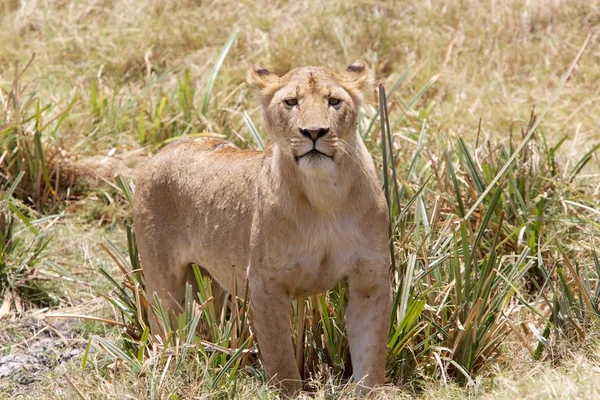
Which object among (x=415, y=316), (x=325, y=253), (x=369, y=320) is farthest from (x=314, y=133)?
(x=415, y=316)

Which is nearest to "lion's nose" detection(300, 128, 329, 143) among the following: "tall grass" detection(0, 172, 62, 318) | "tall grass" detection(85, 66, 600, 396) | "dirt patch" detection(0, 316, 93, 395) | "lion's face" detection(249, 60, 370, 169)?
"lion's face" detection(249, 60, 370, 169)

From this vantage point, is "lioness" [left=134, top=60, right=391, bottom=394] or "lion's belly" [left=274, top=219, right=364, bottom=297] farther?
"lion's belly" [left=274, top=219, right=364, bottom=297]

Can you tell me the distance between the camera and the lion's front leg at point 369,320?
427 centimetres

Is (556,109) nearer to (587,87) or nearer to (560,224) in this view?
(587,87)

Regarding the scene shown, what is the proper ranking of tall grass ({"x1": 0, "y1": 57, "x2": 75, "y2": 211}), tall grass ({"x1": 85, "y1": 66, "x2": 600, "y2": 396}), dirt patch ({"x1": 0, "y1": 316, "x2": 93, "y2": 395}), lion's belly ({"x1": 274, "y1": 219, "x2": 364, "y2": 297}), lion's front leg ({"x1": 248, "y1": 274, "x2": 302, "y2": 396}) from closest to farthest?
lion's belly ({"x1": 274, "y1": 219, "x2": 364, "y2": 297}) < lion's front leg ({"x1": 248, "y1": 274, "x2": 302, "y2": 396}) < tall grass ({"x1": 85, "y1": 66, "x2": 600, "y2": 396}) < dirt patch ({"x1": 0, "y1": 316, "x2": 93, "y2": 395}) < tall grass ({"x1": 0, "y1": 57, "x2": 75, "y2": 211})

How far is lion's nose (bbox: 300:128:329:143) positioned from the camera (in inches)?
154

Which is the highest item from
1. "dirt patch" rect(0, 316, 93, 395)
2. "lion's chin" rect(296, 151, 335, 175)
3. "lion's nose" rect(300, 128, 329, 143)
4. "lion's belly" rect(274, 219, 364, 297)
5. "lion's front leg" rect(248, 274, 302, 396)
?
"lion's nose" rect(300, 128, 329, 143)

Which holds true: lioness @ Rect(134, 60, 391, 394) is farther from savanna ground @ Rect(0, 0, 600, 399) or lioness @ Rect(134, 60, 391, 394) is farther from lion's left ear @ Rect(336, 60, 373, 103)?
savanna ground @ Rect(0, 0, 600, 399)

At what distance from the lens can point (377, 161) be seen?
20.3ft

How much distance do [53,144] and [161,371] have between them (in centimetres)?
327

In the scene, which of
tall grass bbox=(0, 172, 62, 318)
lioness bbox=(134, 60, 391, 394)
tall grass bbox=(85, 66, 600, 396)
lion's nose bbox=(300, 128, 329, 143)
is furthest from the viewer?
tall grass bbox=(0, 172, 62, 318)

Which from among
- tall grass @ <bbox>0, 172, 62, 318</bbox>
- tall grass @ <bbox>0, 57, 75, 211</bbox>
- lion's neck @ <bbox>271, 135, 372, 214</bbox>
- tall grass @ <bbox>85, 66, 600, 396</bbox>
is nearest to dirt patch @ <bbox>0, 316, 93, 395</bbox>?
tall grass @ <bbox>0, 172, 62, 318</bbox>

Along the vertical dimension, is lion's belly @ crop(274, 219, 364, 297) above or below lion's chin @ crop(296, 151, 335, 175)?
below

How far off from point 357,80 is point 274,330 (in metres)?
1.11
